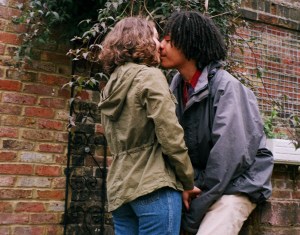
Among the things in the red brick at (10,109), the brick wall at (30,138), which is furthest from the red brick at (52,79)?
the red brick at (10,109)

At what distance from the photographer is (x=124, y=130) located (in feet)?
6.52

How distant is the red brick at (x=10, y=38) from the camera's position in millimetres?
3426

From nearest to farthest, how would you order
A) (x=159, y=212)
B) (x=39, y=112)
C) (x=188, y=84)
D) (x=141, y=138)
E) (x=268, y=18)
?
(x=159, y=212) → (x=141, y=138) → (x=188, y=84) → (x=39, y=112) → (x=268, y=18)

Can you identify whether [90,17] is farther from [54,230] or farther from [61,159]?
[54,230]

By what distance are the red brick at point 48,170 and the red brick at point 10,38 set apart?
1.01 m

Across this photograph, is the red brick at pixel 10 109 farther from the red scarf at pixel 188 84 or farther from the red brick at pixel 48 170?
the red scarf at pixel 188 84

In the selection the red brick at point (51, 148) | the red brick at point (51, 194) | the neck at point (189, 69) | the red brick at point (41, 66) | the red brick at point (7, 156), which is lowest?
the red brick at point (51, 194)

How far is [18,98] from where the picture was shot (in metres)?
3.42

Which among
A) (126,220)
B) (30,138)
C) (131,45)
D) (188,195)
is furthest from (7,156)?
(188,195)

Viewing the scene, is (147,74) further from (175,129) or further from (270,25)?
(270,25)

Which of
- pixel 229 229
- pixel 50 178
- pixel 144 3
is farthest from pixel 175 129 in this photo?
pixel 50 178

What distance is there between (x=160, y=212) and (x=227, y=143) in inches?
16.1

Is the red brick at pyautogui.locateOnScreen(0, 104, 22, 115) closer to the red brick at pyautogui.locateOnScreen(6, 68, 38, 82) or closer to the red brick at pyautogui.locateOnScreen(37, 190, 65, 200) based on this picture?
the red brick at pyautogui.locateOnScreen(6, 68, 38, 82)

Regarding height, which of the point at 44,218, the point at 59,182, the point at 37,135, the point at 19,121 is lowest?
the point at 44,218
